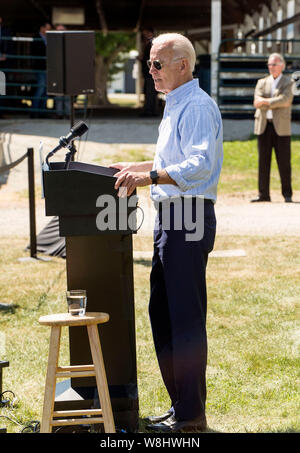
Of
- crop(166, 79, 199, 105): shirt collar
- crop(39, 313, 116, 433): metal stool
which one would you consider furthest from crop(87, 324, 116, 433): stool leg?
crop(166, 79, 199, 105): shirt collar

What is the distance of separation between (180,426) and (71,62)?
19.8ft

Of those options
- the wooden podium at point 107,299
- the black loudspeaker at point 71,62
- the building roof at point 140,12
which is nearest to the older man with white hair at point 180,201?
the wooden podium at point 107,299

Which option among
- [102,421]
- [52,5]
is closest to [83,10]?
[52,5]

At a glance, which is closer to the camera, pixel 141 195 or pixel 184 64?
pixel 184 64

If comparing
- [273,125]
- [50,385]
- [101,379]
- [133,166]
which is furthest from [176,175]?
[273,125]

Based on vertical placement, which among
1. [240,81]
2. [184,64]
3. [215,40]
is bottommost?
[184,64]

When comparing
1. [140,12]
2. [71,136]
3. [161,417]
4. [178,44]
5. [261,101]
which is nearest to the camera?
[178,44]

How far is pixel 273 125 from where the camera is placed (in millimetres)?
12500

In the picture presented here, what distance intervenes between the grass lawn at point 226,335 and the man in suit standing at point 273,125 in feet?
8.53

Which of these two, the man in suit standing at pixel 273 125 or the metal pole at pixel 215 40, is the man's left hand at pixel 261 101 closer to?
the man in suit standing at pixel 273 125

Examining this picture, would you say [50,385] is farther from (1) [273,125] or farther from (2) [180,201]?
(1) [273,125]

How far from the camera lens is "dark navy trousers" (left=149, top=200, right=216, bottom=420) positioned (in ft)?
13.3

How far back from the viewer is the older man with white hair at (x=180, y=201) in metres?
3.84

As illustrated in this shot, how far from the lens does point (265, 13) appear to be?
1063 inches
